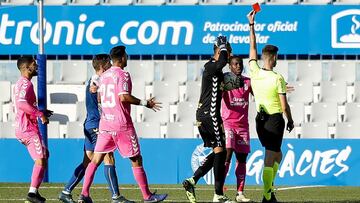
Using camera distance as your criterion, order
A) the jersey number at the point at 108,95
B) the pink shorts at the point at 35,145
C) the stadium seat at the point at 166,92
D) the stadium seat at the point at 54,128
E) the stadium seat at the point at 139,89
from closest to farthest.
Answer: the jersey number at the point at 108,95
the pink shorts at the point at 35,145
the stadium seat at the point at 54,128
the stadium seat at the point at 139,89
the stadium seat at the point at 166,92

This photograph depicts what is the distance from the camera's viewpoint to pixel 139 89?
25.9m

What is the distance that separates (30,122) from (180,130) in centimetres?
1098

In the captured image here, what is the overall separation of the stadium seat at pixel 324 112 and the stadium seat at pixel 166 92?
3199 millimetres

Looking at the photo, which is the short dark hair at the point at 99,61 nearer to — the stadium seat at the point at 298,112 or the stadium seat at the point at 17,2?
the stadium seat at the point at 298,112

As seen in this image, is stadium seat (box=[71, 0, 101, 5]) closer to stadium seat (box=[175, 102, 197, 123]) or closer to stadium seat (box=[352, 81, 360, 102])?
stadium seat (box=[175, 102, 197, 123])

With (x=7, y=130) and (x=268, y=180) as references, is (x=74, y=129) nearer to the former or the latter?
(x=7, y=130)

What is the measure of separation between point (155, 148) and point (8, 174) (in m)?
3.20

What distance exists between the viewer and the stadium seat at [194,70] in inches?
1041

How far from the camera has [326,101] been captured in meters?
25.9

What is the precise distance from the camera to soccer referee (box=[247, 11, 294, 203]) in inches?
536

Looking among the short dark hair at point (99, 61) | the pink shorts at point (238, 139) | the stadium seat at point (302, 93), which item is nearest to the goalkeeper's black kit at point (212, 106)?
the short dark hair at point (99, 61)

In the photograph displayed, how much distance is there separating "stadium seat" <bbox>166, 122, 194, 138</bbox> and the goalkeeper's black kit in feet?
35.0

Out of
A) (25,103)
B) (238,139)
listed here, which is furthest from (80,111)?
(25,103)

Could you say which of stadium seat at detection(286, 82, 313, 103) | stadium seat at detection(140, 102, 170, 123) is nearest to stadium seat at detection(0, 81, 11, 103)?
stadium seat at detection(140, 102, 170, 123)
